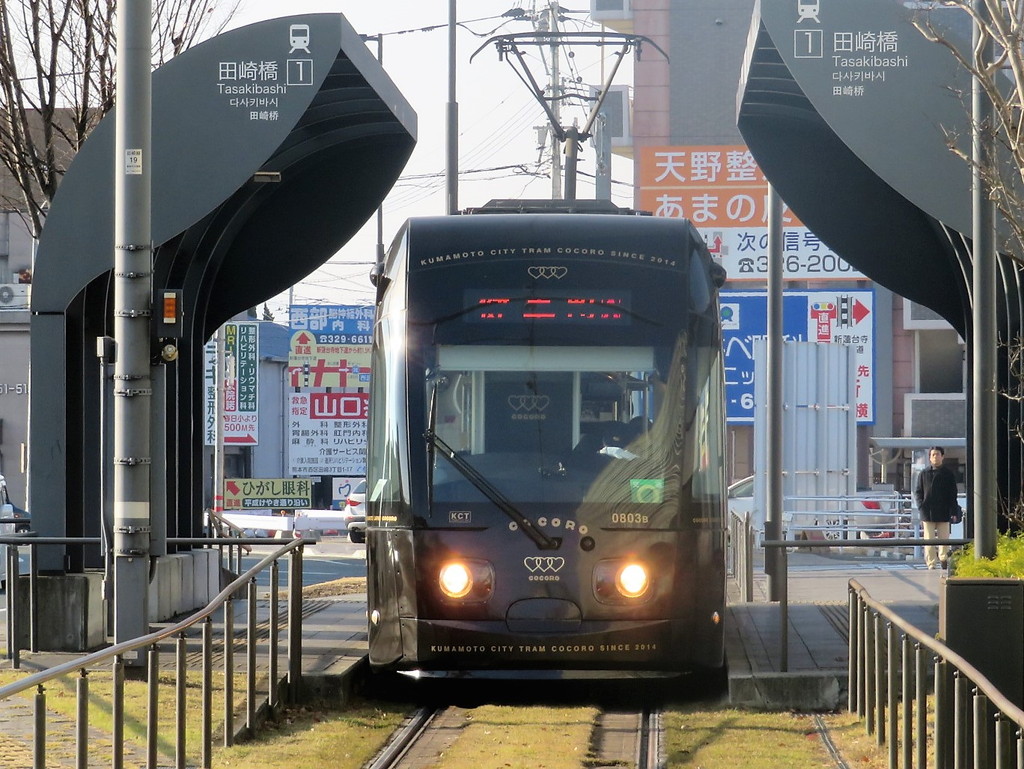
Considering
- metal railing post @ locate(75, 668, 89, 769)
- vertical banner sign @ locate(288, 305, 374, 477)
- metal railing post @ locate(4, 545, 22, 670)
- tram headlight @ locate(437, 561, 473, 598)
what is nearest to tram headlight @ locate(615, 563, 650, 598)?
tram headlight @ locate(437, 561, 473, 598)

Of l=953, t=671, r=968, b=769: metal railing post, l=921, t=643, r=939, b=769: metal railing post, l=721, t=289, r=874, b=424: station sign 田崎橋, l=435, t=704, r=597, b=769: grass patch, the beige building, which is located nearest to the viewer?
l=953, t=671, r=968, b=769: metal railing post

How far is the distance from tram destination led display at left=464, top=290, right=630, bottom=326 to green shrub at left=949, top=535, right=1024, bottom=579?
2884 mm

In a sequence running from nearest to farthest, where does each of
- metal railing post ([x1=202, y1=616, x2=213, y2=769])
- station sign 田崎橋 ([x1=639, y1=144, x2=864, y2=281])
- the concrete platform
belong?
metal railing post ([x1=202, y1=616, x2=213, y2=769]) → the concrete platform → station sign 田崎橋 ([x1=639, y1=144, x2=864, y2=281])

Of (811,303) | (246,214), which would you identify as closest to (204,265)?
(246,214)

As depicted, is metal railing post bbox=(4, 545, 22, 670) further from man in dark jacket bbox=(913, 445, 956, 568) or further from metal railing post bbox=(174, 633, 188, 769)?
man in dark jacket bbox=(913, 445, 956, 568)

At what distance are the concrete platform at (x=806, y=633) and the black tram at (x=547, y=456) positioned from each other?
1029mm

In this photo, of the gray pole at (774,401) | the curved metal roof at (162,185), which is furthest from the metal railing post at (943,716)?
the gray pole at (774,401)

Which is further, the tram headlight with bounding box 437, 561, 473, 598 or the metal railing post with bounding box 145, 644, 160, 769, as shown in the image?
the tram headlight with bounding box 437, 561, 473, 598

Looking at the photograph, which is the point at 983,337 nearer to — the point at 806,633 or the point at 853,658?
the point at 853,658

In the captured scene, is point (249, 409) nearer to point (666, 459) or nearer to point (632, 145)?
point (632, 145)

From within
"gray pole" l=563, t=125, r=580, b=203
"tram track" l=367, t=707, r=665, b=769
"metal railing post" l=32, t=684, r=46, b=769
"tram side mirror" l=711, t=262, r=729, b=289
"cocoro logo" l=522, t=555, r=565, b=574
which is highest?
"gray pole" l=563, t=125, r=580, b=203

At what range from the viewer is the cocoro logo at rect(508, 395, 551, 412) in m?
10.3

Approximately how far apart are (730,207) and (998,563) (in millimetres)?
27513

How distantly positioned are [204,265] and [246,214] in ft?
2.56
